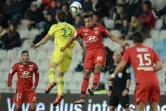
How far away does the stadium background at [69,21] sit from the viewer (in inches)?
985

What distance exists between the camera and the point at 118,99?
1992 centimetres

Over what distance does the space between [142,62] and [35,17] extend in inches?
457

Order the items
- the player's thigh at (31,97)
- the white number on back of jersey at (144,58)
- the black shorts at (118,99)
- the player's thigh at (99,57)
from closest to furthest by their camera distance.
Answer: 1. the white number on back of jersey at (144,58)
2. the player's thigh at (99,57)
3. the black shorts at (118,99)
4. the player's thigh at (31,97)

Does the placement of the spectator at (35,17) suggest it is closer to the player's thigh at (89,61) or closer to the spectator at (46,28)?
the spectator at (46,28)

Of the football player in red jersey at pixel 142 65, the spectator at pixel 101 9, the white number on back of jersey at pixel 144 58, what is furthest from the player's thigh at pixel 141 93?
the spectator at pixel 101 9

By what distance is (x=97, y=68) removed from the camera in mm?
18781

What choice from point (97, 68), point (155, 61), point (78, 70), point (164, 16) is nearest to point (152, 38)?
point (164, 16)

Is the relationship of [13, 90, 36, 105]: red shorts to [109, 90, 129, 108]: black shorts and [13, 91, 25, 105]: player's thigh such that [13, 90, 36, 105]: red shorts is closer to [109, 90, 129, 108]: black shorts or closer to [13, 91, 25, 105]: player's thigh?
[13, 91, 25, 105]: player's thigh

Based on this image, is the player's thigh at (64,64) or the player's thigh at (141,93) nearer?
the player's thigh at (141,93)

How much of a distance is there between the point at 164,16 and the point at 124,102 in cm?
651

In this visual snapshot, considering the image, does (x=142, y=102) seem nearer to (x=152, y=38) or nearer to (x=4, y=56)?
(x=152, y=38)

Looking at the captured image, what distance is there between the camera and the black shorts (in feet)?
64.8

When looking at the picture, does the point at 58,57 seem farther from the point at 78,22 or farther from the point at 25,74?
the point at 78,22

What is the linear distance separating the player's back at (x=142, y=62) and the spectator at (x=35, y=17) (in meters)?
11.5
